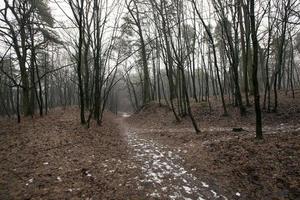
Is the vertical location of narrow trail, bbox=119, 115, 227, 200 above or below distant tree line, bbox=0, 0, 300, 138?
below

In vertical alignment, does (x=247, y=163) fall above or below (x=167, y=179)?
above

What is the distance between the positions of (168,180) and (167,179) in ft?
0.21

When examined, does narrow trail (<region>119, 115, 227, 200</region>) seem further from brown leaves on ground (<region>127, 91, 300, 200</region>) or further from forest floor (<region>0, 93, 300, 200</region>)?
brown leaves on ground (<region>127, 91, 300, 200</region>)

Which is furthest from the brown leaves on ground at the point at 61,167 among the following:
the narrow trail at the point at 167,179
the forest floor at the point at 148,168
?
the narrow trail at the point at 167,179

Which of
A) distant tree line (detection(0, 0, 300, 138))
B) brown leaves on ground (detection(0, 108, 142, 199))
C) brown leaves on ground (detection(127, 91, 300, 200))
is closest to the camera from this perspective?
brown leaves on ground (detection(0, 108, 142, 199))

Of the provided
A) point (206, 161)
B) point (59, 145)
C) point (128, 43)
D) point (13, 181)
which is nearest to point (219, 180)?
point (206, 161)

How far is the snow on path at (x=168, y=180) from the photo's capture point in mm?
5133

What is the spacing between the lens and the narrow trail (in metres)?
5.13

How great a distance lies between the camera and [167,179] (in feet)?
19.4

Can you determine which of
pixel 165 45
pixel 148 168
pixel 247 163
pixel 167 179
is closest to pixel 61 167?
pixel 148 168

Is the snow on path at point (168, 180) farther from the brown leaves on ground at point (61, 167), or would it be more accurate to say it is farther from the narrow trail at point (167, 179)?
the brown leaves on ground at point (61, 167)

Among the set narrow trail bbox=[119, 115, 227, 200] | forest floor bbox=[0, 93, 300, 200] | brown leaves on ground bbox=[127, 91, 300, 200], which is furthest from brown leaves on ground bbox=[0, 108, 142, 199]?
brown leaves on ground bbox=[127, 91, 300, 200]


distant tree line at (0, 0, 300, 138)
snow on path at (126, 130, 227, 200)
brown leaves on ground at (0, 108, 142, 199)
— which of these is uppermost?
distant tree line at (0, 0, 300, 138)

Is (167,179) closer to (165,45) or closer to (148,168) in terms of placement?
(148,168)
